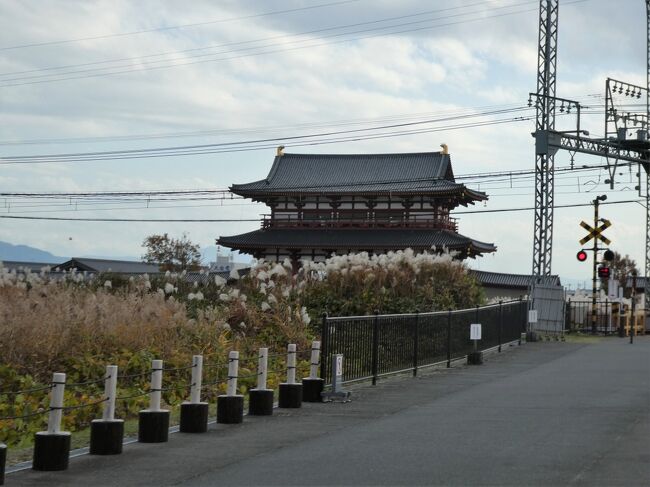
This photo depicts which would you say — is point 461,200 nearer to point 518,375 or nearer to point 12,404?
point 518,375

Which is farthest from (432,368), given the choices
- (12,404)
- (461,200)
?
(461,200)

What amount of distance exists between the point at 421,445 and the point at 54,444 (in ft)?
12.7

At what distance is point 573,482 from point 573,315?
3438 cm

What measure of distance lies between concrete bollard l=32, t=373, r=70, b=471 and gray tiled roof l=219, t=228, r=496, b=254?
47.4m

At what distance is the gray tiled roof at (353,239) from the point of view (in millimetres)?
56875

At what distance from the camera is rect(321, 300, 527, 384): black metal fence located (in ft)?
54.8

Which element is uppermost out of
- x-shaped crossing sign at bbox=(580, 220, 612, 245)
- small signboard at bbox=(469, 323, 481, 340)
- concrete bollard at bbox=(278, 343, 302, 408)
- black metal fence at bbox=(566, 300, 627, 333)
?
x-shaped crossing sign at bbox=(580, 220, 612, 245)

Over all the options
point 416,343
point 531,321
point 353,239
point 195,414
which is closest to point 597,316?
point 531,321

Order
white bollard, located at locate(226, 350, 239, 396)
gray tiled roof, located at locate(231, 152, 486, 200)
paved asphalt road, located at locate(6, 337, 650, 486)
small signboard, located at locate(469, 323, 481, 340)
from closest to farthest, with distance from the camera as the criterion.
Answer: paved asphalt road, located at locate(6, 337, 650, 486), white bollard, located at locate(226, 350, 239, 396), small signboard, located at locate(469, 323, 481, 340), gray tiled roof, located at locate(231, 152, 486, 200)

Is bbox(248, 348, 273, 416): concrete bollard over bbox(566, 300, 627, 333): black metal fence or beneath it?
beneath

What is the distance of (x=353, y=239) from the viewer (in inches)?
2296

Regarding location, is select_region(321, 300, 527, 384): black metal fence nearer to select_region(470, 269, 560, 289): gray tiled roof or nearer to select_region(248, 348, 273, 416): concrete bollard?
select_region(248, 348, 273, 416): concrete bollard

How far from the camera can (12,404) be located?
1460 cm

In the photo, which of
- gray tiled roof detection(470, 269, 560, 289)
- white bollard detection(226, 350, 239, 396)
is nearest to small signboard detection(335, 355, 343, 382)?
white bollard detection(226, 350, 239, 396)
